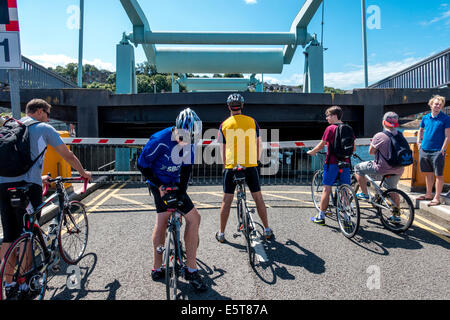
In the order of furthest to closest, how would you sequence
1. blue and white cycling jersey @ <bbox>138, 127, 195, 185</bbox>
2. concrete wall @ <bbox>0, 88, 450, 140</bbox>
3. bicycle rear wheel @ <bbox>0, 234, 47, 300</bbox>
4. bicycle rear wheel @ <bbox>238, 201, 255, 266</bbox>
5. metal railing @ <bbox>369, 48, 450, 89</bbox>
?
metal railing @ <bbox>369, 48, 450, 89</bbox>
concrete wall @ <bbox>0, 88, 450, 140</bbox>
bicycle rear wheel @ <bbox>238, 201, 255, 266</bbox>
blue and white cycling jersey @ <bbox>138, 127, 195, 185</bbox>
bicycle rear wheel @ <bbox>0, 234, 47, 300</bbox>

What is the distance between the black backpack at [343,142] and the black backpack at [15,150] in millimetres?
4101

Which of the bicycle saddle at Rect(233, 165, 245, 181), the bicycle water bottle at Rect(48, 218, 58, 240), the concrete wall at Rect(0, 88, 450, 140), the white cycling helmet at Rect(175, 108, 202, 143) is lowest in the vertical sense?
the bicycle water bottle at Rect(48, 218, 58, 240)

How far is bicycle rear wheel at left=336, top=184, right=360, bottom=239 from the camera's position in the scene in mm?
4262

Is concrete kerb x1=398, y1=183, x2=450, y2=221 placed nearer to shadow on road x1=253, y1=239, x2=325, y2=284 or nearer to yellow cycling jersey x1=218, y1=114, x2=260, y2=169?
shadow on road x1=253, y1=239, x2=325, y2=284

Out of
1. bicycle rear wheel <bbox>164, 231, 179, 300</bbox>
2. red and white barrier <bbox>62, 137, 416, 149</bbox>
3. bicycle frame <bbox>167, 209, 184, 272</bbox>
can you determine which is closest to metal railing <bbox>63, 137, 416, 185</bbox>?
red and white barrier <bbox>62, 137, 416, 149</bbox>

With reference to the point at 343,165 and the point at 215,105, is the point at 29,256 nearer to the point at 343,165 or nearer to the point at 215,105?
the point at 343,165

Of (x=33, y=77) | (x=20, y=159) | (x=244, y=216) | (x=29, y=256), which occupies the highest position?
(x=33, y=77)

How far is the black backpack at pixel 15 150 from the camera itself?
2715mm

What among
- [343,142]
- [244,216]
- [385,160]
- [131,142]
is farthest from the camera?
[131,142]

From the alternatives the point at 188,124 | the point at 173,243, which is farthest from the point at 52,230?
the point at 188,124

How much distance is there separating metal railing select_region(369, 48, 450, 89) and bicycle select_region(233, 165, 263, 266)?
12266mm

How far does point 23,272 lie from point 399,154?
16.5 feet

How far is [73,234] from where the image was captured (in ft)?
12.4

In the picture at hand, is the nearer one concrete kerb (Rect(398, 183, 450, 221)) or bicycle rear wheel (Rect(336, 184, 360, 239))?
bicycle rear wheel (Rect(336, 184, 360, 239))
